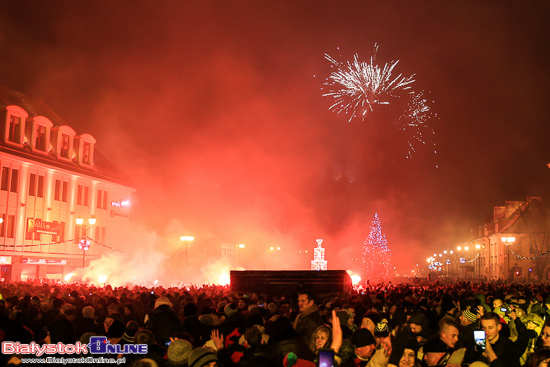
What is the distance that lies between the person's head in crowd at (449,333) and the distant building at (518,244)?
184 ft

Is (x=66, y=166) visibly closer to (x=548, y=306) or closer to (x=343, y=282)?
(x=343, y=282)

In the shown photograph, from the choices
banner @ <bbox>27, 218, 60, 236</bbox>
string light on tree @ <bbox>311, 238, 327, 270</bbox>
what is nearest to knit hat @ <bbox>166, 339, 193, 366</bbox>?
banner @ <bbox>27, 218, 60, 236</bbox>

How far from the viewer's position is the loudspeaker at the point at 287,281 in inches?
981

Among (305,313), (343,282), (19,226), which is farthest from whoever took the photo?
(19,226)

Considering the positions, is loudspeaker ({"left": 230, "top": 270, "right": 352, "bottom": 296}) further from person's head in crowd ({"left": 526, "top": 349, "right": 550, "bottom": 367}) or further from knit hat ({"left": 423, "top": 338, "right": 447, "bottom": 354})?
person's head in crowd ({"left": 526, "top": 349, "right": 550, "bottom": 367})

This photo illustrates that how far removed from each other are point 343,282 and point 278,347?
18105mm

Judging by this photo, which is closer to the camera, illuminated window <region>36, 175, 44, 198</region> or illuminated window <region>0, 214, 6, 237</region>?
illuminated window <region>0, 214, 6, 237</region>

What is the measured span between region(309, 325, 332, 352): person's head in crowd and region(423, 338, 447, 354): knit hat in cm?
118

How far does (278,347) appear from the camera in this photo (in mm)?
7035

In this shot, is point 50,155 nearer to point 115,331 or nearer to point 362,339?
point 115,331

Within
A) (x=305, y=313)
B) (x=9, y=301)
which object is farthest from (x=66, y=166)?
(x=305, y=313)

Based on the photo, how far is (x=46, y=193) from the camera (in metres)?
41.3

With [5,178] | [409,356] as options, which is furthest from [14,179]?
[409,356]

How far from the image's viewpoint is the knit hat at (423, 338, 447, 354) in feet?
22.5
